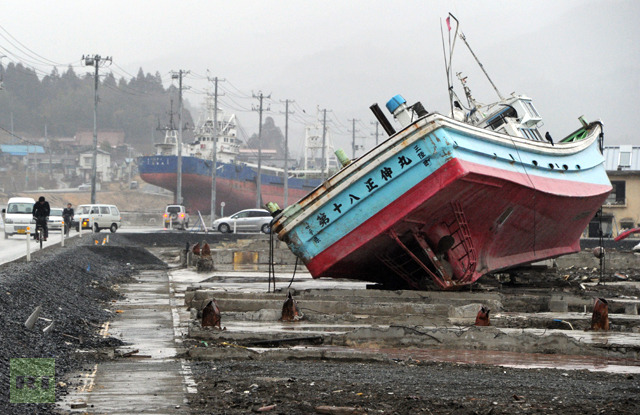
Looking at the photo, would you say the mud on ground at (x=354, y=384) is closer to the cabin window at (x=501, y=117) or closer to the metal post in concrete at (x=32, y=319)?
the metal post in concrete at (x=32, y=319)

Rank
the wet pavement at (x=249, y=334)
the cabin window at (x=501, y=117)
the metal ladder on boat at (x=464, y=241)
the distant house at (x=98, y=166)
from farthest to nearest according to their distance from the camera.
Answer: the distant house at (x=98, y=166)
the cabin window at (x=501, y=117)
the metal ladder on boat at (x=464, y=241)
the wet pavement at (x=249, y=334)

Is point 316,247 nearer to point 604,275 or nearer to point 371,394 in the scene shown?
point 371,394

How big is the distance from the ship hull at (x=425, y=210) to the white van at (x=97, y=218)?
3484cm

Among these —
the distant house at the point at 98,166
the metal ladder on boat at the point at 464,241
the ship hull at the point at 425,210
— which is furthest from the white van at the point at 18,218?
the distant house at the point at 98,166

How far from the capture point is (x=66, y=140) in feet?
591

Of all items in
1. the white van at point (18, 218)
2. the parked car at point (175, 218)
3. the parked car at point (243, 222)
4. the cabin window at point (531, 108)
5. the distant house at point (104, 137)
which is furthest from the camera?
Result: the distant house at point (104, 137)

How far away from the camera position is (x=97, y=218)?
171 ft

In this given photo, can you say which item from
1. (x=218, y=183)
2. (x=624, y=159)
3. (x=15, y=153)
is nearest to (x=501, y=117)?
(x=624, y=159)

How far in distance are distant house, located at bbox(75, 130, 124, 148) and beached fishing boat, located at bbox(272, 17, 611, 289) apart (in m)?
167

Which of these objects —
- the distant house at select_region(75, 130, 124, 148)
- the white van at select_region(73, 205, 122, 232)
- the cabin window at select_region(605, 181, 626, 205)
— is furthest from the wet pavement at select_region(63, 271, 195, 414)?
the distant house at select_region(75, 130, 124, 148)

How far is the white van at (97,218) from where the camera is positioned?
5158 centimetres

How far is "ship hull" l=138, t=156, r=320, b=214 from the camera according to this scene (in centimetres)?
9188

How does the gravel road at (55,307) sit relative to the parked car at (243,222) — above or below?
below

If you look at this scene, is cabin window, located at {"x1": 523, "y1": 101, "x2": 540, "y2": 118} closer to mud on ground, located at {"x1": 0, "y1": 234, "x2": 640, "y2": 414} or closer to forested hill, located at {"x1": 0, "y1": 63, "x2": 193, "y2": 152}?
mud on ground, located at {"x1": 0, "y1": 234, "x2": 640, "y2": 414}
